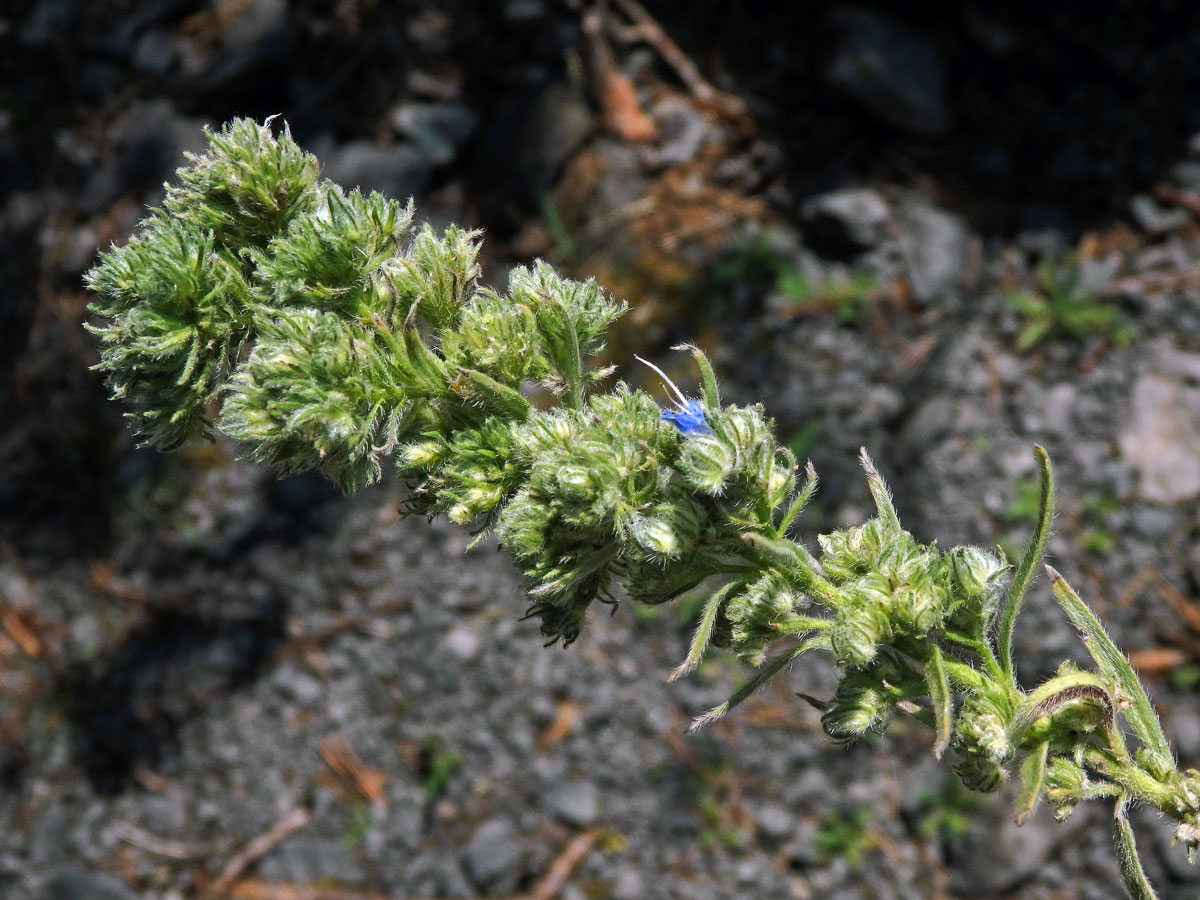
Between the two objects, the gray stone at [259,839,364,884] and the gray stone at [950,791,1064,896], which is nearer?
the gray stone at [950,791,1064,896]

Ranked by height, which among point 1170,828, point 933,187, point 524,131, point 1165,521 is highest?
point 524,131

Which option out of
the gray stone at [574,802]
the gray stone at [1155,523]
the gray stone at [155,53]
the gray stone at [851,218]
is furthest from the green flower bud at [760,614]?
the gray stone at [155,53]

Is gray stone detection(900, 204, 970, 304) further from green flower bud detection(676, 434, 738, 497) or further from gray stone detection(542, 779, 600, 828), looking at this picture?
green flower bud detection(676, 434, 738, 497)

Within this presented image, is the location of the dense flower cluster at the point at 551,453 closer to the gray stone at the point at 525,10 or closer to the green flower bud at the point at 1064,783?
the green flower bud at the point at 1064,783

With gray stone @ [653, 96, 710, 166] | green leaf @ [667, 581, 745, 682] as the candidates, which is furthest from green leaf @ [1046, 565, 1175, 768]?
gray stone @ [653, 96, 710, 166]

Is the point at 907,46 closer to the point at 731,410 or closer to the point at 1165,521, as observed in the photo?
the point at 1165,521

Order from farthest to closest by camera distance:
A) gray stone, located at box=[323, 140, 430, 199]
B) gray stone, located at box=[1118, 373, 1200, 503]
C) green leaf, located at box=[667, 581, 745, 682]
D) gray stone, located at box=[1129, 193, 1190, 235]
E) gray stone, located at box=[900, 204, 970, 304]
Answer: gray stone, located at box=[323, 140, 430, 199]
gray stone, located at box=[900, 204, 970, 304]
gray stone, located at box=[1129, 193, 1190, 235]
gray stone, located at box=[1118, 373, 1200, 503]
green leaf, located at box=[667, 581, 745, 682]

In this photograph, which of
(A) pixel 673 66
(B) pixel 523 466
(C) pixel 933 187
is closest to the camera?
(B) pixel 523 466

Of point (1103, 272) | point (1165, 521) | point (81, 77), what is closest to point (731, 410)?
point (1165, 521)
